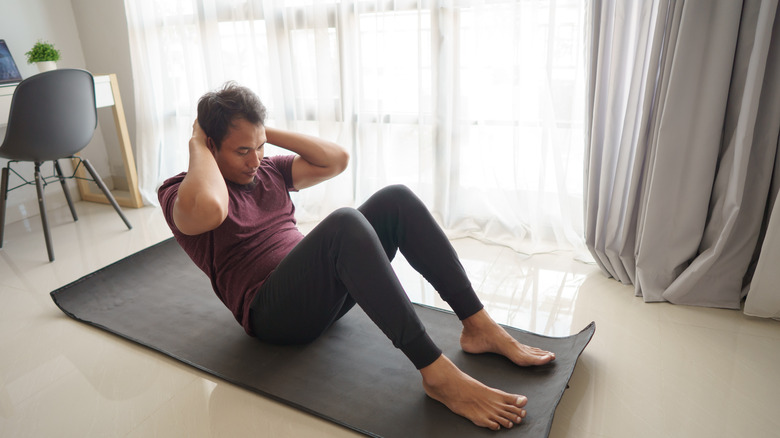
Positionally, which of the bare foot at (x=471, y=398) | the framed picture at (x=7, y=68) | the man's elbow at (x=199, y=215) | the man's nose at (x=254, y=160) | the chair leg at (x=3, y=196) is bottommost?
the bare foot at (x=471, y=398)

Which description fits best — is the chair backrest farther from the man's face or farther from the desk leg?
the man's face

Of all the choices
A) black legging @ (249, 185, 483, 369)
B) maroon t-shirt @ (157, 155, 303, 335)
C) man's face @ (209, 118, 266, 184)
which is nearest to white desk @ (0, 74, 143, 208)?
maroon t-shirt @ (157, 155, 303, 335)

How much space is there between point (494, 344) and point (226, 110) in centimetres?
94

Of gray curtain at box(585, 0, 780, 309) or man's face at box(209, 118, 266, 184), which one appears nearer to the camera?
man's face at box(209, 118, 266, 184)

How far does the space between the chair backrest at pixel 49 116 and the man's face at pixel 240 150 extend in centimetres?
140

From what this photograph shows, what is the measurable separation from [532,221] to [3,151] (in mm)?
2374

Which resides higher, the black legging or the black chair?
the black chair

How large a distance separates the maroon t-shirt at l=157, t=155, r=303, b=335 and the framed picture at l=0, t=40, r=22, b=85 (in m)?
2.09

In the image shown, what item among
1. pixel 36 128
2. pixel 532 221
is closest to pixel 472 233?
pixel 532 221

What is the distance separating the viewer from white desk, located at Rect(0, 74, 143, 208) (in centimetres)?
241

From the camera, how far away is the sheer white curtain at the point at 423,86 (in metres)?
2.04

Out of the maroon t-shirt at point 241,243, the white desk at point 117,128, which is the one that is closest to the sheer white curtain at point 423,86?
the white desk at point 117,128

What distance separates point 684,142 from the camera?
63.9 inches

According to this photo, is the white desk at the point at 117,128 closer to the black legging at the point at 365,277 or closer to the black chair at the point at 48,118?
the black chair at the point at 48,118
